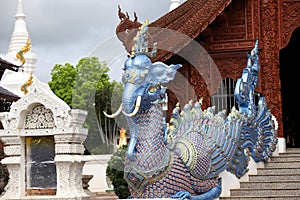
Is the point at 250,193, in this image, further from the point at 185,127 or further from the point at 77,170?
the point at 77,170

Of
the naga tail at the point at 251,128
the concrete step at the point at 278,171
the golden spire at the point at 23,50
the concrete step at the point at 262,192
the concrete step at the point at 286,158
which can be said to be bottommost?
the concrete step at the point at 262,192

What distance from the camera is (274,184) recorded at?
8.72 meters

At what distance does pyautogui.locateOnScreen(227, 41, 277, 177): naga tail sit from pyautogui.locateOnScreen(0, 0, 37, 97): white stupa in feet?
61.8

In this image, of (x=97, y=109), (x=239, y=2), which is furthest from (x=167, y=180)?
(x=97, y=109)

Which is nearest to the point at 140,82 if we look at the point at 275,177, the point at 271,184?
the point at 271,184

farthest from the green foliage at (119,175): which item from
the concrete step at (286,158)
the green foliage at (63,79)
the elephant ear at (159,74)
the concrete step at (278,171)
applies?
the green foliage at (63,79)

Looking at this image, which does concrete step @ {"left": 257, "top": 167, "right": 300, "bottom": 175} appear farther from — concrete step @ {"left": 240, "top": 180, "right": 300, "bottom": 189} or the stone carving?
the stone carving

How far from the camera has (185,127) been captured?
7801 mm

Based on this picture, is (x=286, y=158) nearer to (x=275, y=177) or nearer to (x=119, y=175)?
(x=275, y=177)

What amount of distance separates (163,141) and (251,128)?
200 cm

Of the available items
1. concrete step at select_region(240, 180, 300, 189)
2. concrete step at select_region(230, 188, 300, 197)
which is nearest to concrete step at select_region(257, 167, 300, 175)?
concrete step at select_region(240, 180, 300, 189)

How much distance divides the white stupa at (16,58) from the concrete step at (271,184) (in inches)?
773

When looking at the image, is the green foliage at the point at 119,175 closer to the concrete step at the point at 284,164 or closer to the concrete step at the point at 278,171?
the concrete step at the point at 284,164

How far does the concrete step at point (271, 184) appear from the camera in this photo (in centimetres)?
861
